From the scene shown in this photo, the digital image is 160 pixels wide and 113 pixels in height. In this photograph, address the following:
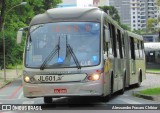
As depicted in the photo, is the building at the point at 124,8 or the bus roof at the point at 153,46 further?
the building at the point at 124,8

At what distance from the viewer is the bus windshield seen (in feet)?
51.0

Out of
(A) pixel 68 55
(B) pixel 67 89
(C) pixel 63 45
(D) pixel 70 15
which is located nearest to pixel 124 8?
(D) pixel 70 15

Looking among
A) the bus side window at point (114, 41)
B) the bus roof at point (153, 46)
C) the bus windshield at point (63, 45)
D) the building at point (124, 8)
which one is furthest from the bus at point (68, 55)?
the building at point (124, 8)

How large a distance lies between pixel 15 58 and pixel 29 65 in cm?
3090

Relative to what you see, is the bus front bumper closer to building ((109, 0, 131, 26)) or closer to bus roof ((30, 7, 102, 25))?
bus roof ((30, 7, 102, 25))

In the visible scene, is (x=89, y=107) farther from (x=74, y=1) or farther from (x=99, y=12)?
(x=74, y=1)

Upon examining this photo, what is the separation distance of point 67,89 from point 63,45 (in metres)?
1.53

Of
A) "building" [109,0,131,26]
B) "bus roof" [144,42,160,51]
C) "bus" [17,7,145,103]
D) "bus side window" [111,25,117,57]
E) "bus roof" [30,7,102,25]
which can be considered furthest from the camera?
"building" [109,0,131,26]

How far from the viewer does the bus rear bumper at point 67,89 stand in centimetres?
1502

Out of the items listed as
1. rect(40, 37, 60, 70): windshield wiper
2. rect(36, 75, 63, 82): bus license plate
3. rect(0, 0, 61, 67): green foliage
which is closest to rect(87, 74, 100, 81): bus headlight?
rect(36, 75, 63, 82): bus license plate

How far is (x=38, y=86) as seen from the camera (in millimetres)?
A: 15305

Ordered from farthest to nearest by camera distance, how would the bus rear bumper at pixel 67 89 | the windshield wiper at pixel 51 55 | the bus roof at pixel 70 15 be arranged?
the bus roof at pixel 70 15
the windshield wiper at pixel 51 55
the bus rear bumper at pixel 67 89

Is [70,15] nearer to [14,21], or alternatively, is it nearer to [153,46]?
[14,21]

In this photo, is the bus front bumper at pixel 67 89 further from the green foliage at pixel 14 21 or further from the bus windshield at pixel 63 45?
the green foliage at pixel 14 21
